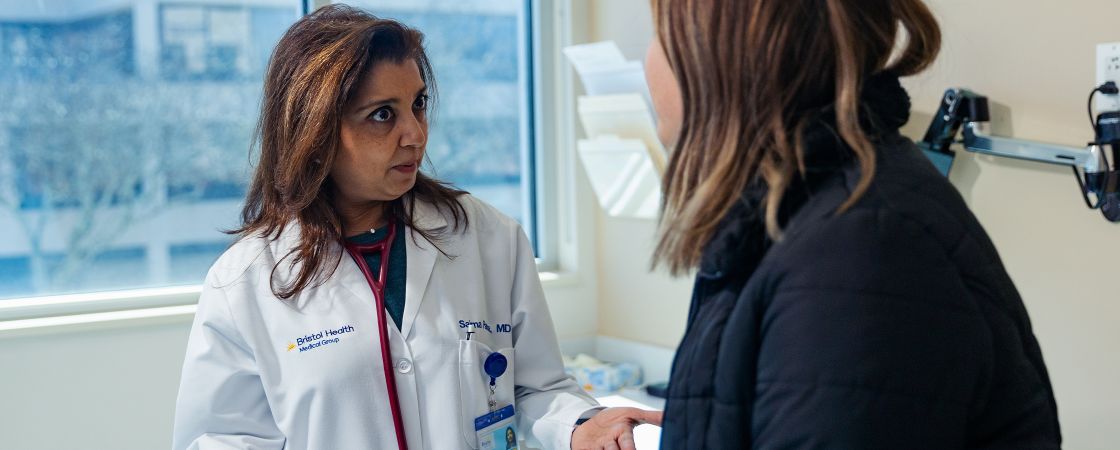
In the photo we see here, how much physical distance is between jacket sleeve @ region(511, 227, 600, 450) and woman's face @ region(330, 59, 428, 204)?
0.23m

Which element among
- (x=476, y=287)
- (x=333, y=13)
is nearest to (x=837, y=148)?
(x=476, y=287)

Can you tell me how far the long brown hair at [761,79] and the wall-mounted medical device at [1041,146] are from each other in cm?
75

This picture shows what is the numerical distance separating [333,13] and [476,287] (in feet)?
1.50

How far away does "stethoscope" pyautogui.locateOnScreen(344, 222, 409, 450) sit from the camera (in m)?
1.32

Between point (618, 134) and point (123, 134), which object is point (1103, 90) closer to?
point (618, 134)

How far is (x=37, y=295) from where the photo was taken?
2.03m

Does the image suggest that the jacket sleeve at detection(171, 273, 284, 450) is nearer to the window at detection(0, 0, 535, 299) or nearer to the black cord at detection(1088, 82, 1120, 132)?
the window at detection(0, 0, 535, 299)

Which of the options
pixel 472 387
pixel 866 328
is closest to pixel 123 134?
pixel 472 387

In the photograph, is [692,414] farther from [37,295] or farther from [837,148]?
[37,295]

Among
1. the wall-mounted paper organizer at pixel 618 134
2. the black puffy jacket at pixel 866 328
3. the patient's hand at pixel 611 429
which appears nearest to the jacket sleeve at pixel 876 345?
the black puffy jacket at pixel 866 328

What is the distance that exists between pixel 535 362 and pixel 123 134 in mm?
1178

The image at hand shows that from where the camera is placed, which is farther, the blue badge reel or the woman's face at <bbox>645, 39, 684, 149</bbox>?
the blue badge reel

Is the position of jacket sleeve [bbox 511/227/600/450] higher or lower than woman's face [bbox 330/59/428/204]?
lower

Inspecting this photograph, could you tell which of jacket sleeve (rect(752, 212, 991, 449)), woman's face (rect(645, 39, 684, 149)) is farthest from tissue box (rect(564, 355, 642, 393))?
jacket sleeve (rect(752, 212, 991, 449))
